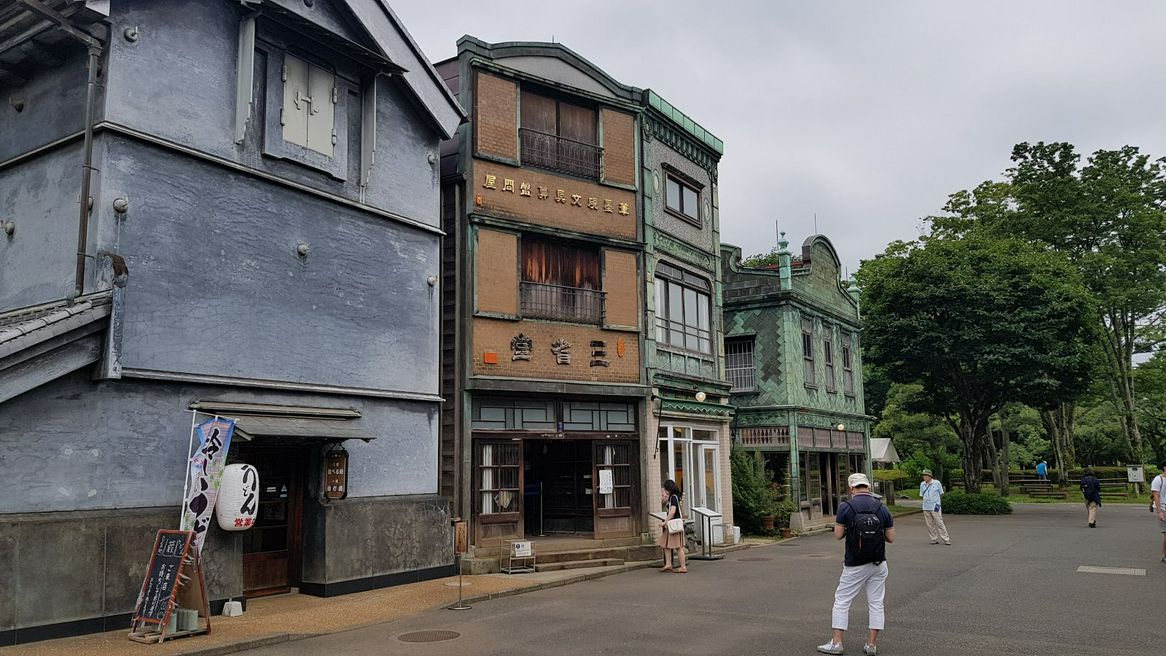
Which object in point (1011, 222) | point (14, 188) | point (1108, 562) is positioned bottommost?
point (1108, 562)

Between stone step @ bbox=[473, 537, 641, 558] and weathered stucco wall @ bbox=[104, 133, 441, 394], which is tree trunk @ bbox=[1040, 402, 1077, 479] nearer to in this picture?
stone step @ bbox=[473, 537, 641, 558]

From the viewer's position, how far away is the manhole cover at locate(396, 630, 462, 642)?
10211 mm

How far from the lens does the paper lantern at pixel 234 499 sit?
11258 mm

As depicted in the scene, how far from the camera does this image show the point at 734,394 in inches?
1088

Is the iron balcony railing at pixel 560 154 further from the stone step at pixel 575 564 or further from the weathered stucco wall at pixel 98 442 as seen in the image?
the stone step at pixel 575 564

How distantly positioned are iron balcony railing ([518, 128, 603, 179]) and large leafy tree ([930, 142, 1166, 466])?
30481 millimetres

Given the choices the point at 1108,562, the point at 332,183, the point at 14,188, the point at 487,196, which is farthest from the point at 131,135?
the point at 1108,562

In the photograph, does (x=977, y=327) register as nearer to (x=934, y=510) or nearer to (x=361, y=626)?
(x=934, y=510)

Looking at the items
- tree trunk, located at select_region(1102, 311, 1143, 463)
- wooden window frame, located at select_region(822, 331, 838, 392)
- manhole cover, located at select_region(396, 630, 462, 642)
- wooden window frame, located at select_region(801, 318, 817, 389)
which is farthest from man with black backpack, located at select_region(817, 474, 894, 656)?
tree trunk, located at select_region(1102, 311, 1143, 463)

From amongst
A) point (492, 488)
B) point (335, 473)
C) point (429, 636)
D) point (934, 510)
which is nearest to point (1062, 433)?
point (934, 510)

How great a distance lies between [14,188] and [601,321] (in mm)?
10827

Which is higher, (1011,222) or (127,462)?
(1011,222)

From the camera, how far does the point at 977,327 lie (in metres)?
32.1

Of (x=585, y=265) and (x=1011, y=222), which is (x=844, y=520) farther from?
(x=1011, y=222)
